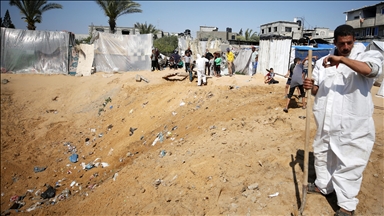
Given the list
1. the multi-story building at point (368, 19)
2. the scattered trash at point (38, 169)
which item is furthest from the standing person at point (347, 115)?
the multi-story building at point (368, 19)

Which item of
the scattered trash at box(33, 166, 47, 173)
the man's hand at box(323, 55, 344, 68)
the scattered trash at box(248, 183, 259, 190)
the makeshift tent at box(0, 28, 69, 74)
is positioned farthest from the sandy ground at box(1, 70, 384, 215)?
the man's hand at box(323, 55, 344, 68)

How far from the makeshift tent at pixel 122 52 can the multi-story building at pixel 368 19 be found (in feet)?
82.1

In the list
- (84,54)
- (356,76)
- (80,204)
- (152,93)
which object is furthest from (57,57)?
(356,76)

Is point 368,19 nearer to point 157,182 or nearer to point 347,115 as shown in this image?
point 347,115

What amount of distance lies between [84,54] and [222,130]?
31.6ft

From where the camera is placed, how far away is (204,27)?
1352 inches

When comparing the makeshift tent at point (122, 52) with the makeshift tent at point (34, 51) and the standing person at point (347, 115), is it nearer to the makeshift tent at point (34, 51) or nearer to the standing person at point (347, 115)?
the makeshift tent at point (34, 51)

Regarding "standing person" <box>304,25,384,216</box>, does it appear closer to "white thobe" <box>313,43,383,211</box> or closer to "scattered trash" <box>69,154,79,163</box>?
"white thobe" <box>313,43,383,211</box>

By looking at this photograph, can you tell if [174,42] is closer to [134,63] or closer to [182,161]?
[134,63]

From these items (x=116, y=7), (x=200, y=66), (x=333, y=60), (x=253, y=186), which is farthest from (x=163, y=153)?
(x=116, y=7)

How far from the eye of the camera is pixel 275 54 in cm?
984

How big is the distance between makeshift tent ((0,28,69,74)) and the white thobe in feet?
31.0

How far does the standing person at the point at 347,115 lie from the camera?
1.90m

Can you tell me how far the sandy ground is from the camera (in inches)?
104
